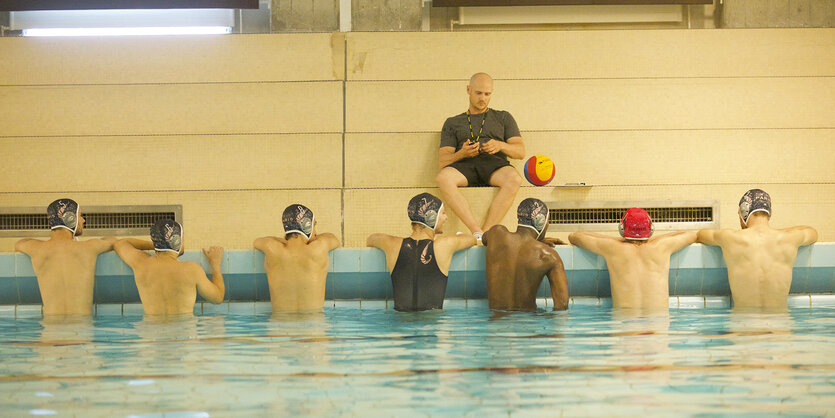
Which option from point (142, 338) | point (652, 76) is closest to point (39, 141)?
point (142, 338)

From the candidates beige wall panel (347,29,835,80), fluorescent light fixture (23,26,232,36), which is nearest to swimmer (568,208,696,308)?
beige wall panel (347,29,835,80)

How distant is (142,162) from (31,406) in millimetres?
5891

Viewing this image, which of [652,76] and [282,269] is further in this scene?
[652,76]

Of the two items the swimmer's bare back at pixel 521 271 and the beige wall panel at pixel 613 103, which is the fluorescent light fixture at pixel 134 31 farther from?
the swimmer's bare back at pixel 521 271

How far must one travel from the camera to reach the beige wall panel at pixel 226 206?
8.07 metres

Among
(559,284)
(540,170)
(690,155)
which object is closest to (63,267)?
(559,284)

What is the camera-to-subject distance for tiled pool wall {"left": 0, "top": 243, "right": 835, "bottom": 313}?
5844mm

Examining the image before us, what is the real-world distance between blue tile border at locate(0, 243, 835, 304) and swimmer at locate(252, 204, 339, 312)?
0.69 ft

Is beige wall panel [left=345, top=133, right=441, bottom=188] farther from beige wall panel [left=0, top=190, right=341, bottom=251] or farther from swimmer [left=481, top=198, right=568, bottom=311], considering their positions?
swimmer [left=481, top=198, right=568, bottom=311]

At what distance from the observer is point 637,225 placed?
5594 mm

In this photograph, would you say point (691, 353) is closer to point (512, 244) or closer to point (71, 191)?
point (512, 244)

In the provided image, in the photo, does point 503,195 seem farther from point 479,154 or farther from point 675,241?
point 675,241

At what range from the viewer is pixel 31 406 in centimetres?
260

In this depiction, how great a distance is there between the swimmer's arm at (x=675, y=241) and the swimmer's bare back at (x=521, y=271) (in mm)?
774
